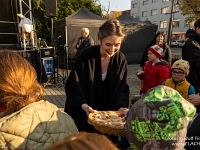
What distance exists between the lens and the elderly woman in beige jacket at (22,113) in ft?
2.94

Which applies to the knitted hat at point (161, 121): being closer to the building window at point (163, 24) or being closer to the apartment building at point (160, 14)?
the apartment building at point (160, 14)

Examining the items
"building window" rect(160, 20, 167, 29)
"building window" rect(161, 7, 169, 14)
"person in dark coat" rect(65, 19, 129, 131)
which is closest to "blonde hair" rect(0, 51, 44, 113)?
"person in dark coat" rect(65, 19, 129, 131)

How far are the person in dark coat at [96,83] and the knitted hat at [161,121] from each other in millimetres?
952

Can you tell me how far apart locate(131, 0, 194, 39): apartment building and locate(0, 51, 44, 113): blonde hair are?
1491 inches

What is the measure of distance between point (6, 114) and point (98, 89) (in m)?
0.99

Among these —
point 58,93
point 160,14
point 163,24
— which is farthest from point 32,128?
point 160,14

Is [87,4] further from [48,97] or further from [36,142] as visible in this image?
[36,142]

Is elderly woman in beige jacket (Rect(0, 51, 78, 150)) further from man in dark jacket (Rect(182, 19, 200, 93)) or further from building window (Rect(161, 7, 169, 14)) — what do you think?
building window (Rect(161, 7, 169, 14))

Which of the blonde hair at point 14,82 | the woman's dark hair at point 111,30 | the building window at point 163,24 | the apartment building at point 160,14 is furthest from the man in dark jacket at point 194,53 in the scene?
the building window at point 163,24

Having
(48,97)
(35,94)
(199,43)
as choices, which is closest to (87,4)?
(48,97)

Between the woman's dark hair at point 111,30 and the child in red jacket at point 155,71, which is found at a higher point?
the woman's dark hair at point 111,30

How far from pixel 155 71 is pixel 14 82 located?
2180 millimetres

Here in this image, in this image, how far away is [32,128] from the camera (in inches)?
37.2

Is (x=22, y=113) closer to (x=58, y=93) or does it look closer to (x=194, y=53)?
(x=194, y=53)
